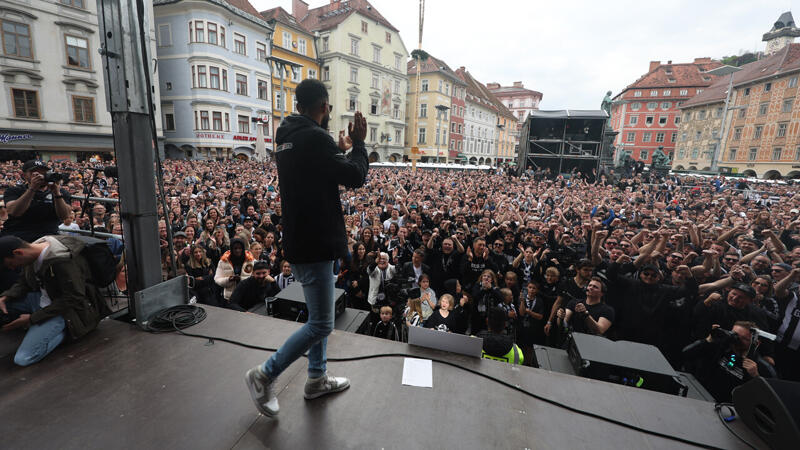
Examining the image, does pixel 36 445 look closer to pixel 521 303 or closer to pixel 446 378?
pixel 446 378

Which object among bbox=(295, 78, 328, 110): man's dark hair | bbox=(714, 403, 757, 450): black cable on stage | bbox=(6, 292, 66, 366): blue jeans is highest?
bbox=(295, 78, 328, 110): man's dark hair

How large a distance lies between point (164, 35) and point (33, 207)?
3296 centimetres

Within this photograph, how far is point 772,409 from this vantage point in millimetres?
2133

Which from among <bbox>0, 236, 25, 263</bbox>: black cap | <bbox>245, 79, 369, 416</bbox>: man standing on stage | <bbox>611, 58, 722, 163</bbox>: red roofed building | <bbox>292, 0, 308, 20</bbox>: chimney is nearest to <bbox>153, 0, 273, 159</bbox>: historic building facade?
<bbox>292, 0, 308, 20</bbox>: chimney

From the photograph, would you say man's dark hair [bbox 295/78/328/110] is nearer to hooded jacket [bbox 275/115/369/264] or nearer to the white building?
hooded jacket [bbox 275/115/369/264]

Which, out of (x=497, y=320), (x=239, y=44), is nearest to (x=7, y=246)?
(x=497, y=320)

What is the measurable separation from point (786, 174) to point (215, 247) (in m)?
49.3

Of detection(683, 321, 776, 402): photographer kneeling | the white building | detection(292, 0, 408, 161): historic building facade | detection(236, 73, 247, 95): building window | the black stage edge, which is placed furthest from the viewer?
detection(292, 0, 408, 161): historic building facade

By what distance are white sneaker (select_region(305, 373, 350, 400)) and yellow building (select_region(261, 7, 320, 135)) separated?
3491 cm

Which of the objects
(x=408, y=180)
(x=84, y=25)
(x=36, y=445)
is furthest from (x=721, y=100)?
(x=84, y=25)

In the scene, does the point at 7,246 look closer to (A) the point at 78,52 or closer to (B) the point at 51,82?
(B) the point at 51,82

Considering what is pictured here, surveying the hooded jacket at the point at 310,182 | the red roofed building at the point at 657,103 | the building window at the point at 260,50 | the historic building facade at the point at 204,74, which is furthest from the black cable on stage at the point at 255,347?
the red roofed building at the point at 657,103

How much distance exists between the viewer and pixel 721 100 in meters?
42.9

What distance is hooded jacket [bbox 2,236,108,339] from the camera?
115 inches
